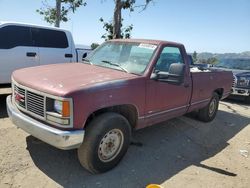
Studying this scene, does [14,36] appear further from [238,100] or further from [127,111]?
[238,100]

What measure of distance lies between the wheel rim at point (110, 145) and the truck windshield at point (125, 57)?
1.02 m

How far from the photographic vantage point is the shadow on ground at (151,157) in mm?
3579

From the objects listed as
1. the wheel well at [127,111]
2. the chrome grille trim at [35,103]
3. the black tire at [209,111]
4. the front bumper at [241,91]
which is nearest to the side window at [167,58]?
the wheel well at [127,111]

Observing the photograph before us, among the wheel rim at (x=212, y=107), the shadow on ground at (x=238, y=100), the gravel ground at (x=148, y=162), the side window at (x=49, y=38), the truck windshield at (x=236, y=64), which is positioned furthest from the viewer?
the truck windshield at (x=236, y=64)

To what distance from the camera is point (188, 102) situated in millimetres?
5301

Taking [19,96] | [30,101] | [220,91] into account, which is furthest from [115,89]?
[220,91]

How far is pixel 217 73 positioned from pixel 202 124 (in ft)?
4.28

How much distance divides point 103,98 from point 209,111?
13.3 feet

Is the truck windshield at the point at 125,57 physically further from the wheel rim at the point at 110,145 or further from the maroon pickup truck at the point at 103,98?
the wheel rim at the point at 110,145

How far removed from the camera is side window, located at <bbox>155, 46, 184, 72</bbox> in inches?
177

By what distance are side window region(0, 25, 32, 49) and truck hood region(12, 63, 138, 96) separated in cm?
249

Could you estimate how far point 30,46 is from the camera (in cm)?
662

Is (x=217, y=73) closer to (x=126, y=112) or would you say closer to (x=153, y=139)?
(x=153, y=139)

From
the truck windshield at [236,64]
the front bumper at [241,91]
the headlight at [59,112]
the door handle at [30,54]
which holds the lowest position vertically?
the front bumper at [241,91]
